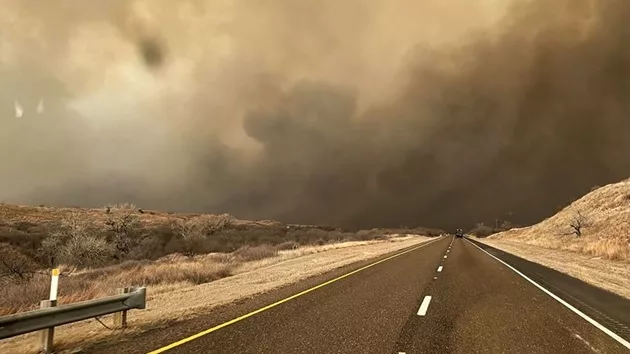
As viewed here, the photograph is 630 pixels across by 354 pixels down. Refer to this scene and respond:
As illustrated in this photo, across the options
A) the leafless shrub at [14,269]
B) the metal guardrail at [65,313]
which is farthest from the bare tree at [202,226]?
the metal guardrail at [65,313]

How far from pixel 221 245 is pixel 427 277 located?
40536 millimetres

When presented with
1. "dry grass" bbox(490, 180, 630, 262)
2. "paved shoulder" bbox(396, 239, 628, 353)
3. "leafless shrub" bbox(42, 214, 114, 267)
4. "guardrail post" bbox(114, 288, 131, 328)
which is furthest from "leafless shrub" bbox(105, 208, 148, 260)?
"dry grass" bbox(490, 180, 630, 262)

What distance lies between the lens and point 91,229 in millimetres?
54562

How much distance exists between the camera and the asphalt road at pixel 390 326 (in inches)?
255

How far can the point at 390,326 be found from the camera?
7773 millimetres

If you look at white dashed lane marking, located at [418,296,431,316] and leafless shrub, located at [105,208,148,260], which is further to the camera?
leafless shrub, located at [105,208,148,260]

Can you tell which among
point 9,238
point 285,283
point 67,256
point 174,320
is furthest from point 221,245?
point 174,320

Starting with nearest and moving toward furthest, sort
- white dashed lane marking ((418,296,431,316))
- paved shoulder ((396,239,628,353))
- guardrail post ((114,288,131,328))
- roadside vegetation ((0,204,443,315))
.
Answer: paved shoulder ((396,239,628,353)), guardrail post ((114,288,131,328)), white dashed lane marking ((418,296,431,316)), roadside vegetation ((0,204,443,315))

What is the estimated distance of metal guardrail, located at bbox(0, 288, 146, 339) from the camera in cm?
577

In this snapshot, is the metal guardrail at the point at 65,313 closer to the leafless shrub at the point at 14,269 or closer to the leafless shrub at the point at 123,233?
the leafless shrub at the point at 14,269

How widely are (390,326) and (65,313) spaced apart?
5646 mm

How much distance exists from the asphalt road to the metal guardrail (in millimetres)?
767

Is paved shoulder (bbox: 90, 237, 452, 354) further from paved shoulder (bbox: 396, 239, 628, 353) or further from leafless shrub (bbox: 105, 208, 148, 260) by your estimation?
leafless shrub (bbox: 105, 208, 148, 260)

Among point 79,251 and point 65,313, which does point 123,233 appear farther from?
point 65,313
